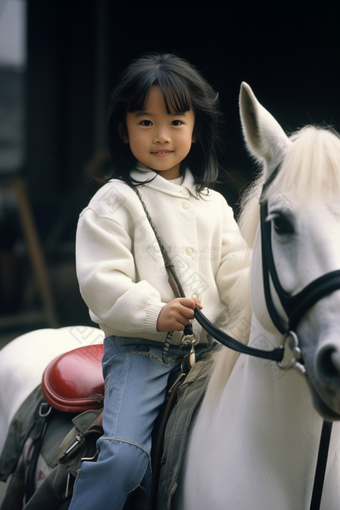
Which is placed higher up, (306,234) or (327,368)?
(306,234)

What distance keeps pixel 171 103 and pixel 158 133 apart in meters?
0.09

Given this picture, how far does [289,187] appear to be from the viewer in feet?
2.64

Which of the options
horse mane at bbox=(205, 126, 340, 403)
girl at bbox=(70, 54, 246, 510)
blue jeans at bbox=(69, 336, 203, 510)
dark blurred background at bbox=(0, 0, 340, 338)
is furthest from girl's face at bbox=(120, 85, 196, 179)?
dark blurred background at bbox=(0, 0, 340, 338)

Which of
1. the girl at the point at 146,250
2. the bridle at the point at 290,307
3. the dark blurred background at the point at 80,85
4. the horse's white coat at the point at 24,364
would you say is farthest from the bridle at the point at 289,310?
the dark blurred background at the point at 80,85

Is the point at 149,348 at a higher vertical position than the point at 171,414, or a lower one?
higher

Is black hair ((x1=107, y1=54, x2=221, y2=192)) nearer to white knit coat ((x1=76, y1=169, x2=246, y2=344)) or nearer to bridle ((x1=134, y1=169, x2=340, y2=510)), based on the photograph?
white knit coat ((x1=76, y1=169, x2=246, y2=344))

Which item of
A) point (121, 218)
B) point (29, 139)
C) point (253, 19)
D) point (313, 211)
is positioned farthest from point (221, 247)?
point (29, 139)

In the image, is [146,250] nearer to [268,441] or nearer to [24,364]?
[268,441]

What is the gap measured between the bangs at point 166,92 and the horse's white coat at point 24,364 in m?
1.03

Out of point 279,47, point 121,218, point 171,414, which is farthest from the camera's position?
point 279,47

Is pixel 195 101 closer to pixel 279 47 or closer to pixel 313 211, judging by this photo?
pixel 313 211

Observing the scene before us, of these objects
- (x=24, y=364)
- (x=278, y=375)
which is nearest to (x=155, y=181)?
(x=278, y=375)

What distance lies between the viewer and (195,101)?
129 centimetres

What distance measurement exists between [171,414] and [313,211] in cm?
63
